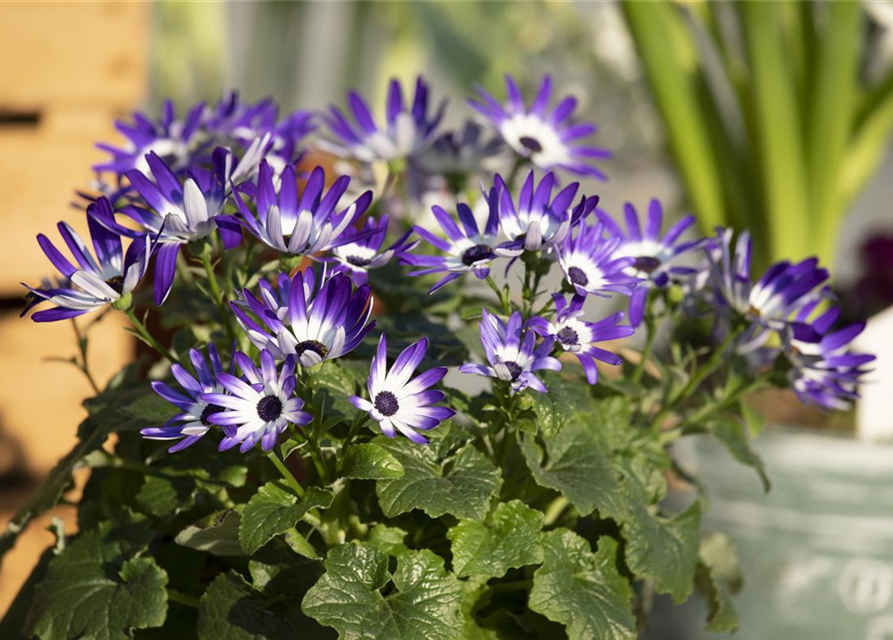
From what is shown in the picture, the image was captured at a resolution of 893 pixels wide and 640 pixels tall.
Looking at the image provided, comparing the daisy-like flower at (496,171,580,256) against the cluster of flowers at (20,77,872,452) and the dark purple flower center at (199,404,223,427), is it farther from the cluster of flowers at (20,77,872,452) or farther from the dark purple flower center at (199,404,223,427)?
the dark purple flower center at (199,404,223,427)

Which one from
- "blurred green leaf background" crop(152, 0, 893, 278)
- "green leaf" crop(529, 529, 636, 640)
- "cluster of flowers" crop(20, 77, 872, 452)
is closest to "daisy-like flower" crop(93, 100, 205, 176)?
"cluster of flowers" crop(20, 77, 872, 452)

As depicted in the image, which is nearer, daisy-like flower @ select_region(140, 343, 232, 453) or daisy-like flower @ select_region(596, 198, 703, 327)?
daisy-like flower @ select_region(140, 343, 232, 453)

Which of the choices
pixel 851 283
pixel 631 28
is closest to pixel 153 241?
pixel 631 28

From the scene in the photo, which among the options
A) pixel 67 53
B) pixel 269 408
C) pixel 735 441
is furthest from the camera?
pixel 67 53

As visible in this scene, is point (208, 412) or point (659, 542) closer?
point (208, 412)

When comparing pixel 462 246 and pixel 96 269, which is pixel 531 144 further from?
pixel 96 269

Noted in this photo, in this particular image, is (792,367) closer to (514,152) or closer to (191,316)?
(514,152)

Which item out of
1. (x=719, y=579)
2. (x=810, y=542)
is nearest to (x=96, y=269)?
(x=719, y=579)
